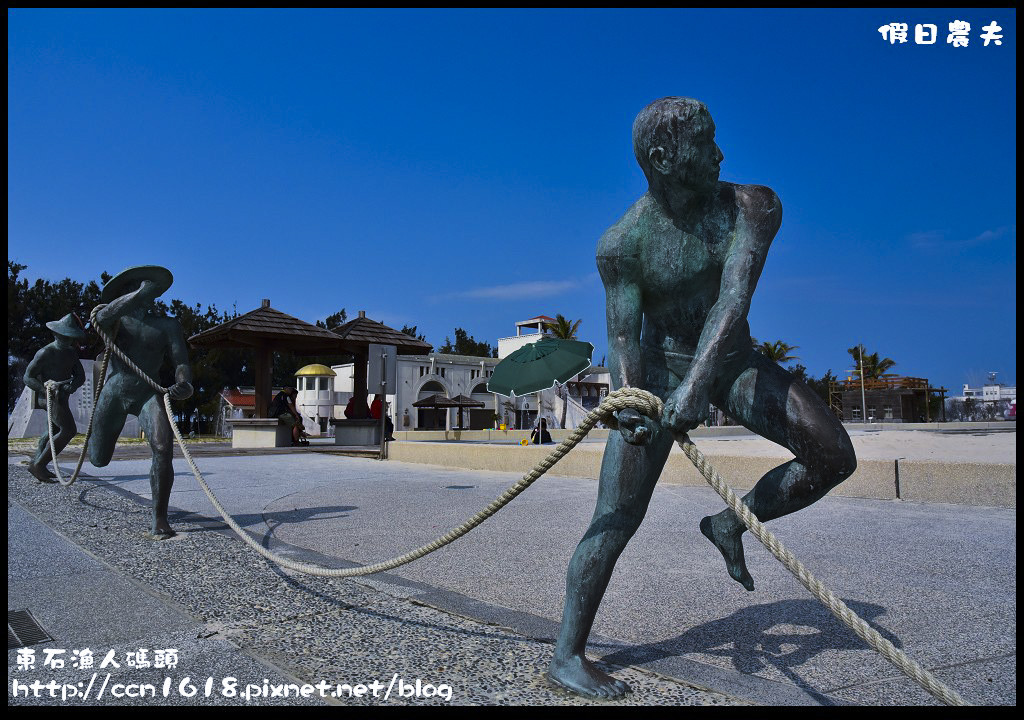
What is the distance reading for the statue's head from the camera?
2.34 m

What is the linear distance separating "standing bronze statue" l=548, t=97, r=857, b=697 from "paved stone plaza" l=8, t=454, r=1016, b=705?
54cm

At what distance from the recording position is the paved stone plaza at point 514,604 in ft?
8.50

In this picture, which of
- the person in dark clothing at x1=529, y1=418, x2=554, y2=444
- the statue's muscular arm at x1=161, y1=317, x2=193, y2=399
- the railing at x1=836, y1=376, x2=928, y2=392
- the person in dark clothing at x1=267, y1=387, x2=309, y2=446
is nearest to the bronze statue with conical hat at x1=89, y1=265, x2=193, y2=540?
the statue's muscular arm at x1=161, y1=317, x2=193, y2=399

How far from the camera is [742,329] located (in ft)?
8.20

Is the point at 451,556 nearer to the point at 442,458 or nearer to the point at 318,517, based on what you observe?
the point at 318,517

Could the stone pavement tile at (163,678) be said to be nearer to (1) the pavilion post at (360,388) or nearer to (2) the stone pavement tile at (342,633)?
(2) the stone pavement tile at (342,633)

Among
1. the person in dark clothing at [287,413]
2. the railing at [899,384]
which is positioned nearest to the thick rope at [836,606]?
the person in dark clothing at [287,413]

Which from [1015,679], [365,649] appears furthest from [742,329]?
[365,649]

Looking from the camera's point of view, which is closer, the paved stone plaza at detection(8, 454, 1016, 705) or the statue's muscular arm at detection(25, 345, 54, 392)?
the paved stone plaza at detection(8, 454, 1016, 705)

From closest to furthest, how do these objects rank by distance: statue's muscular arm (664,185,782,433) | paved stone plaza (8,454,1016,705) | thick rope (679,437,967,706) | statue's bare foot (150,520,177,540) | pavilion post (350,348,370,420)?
thick rope (679,437,967,706) < statue's muscular arm (664,185,782,433) < paved stone plaza (8,454,1016,705) < statue's bare foot (150,520,177,540) < pavilion post (350,348,370,420)

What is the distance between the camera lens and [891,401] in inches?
1794

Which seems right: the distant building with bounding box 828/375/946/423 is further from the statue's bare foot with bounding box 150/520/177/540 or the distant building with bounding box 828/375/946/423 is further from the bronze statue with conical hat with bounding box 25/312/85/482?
the statue's bare foot with bounding box 150/520/177/540

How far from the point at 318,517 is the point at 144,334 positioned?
2.43 metres

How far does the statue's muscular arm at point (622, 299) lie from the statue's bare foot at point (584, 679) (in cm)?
99
